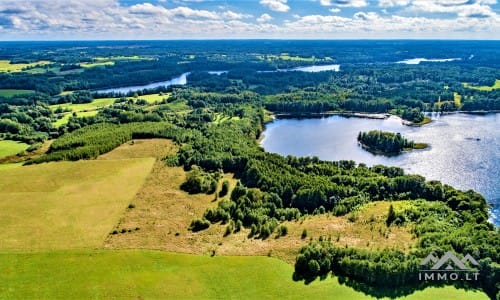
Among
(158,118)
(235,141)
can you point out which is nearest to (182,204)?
(235,141)

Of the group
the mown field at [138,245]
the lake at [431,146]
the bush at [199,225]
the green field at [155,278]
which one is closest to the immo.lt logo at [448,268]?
the green field at [155,278]

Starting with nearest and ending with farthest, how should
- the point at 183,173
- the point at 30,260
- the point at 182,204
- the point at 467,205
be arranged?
the point at 30,260
the point at 467,205
the point at 182,204
the point at 183,173

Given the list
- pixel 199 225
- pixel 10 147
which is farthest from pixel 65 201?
pixel 10 147

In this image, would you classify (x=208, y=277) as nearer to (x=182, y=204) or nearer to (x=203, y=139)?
(x=182, y=204)

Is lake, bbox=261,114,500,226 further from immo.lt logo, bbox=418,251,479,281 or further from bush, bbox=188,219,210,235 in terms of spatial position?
bush, bbox=188,219,210,235

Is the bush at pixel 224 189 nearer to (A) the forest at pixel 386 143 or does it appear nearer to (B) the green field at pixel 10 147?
(A) the forest at pixel 386 143

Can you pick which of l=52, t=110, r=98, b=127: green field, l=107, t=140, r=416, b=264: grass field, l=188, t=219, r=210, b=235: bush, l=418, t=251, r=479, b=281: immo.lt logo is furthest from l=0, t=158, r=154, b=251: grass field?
l=52, t=110, r=98, b=127: green field

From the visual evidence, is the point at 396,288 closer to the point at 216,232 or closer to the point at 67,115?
the point at 216,232
